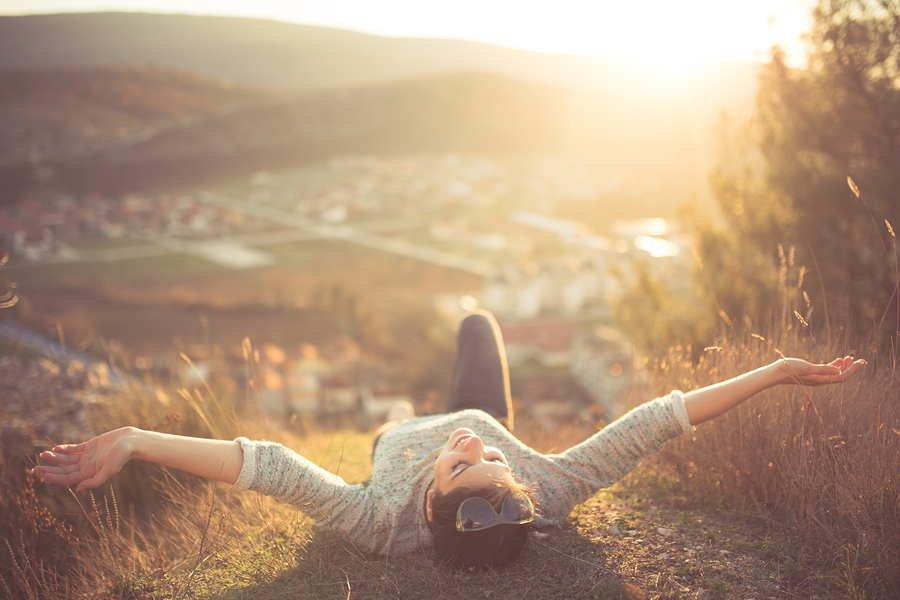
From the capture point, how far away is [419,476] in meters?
1.94

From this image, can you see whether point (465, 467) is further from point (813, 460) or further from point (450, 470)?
point (813, 460)

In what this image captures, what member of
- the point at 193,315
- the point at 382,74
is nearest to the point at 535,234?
the point at 193,315

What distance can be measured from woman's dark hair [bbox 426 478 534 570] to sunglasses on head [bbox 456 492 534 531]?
18 millimetres

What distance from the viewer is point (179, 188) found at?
5988 cm

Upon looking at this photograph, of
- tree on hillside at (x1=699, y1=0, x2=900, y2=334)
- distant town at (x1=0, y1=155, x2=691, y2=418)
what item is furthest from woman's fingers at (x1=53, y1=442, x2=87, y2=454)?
distant town at (x1=0, y1=155, x2=691, y2=418)

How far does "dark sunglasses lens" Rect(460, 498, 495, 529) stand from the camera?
5.28ft

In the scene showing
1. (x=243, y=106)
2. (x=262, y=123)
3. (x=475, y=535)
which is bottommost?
(x=475, y=535)

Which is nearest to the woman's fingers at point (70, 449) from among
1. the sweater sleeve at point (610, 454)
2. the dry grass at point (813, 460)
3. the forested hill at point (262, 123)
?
the sweater sleeve at point (610, 454)

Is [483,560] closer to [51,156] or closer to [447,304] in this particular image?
[447,304]

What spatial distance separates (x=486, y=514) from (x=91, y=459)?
46.4 inches

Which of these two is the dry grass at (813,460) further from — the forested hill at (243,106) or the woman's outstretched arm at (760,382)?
the forested hill at (243,106)

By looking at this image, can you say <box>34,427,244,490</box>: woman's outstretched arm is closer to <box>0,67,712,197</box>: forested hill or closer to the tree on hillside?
the tree on hillside

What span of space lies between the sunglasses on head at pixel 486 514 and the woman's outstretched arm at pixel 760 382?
2.29ft

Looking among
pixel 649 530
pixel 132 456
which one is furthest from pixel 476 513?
pixel 132 456
